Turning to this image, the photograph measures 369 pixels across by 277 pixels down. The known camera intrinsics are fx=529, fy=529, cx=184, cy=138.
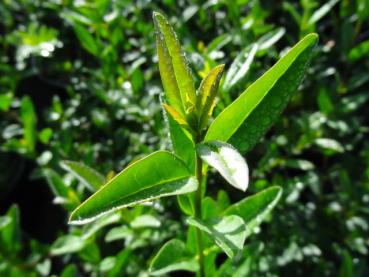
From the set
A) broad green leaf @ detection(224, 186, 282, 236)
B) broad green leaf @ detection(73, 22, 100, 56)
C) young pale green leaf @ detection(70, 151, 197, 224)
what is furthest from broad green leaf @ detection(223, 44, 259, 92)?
broad green leaf @ detection(73, 22, 100, 56)

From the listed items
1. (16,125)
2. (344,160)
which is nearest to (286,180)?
(344,160)

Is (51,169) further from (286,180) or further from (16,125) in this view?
(286,180)

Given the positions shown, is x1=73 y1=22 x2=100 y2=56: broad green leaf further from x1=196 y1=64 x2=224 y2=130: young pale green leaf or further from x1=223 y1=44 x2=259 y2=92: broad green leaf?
x1=196 y1=64 x2=224 y2=130: young pale green leaf

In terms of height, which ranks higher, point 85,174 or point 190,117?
point 190,117

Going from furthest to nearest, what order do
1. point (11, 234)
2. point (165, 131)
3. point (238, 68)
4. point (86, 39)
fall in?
point (86, 39)
point (11, 234)
point (165, 131)
point (238, 68)

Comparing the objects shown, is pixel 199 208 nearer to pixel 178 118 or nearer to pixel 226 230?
pixel 226 230

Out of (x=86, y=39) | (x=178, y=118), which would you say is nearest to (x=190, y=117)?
(x=178, y=118)
